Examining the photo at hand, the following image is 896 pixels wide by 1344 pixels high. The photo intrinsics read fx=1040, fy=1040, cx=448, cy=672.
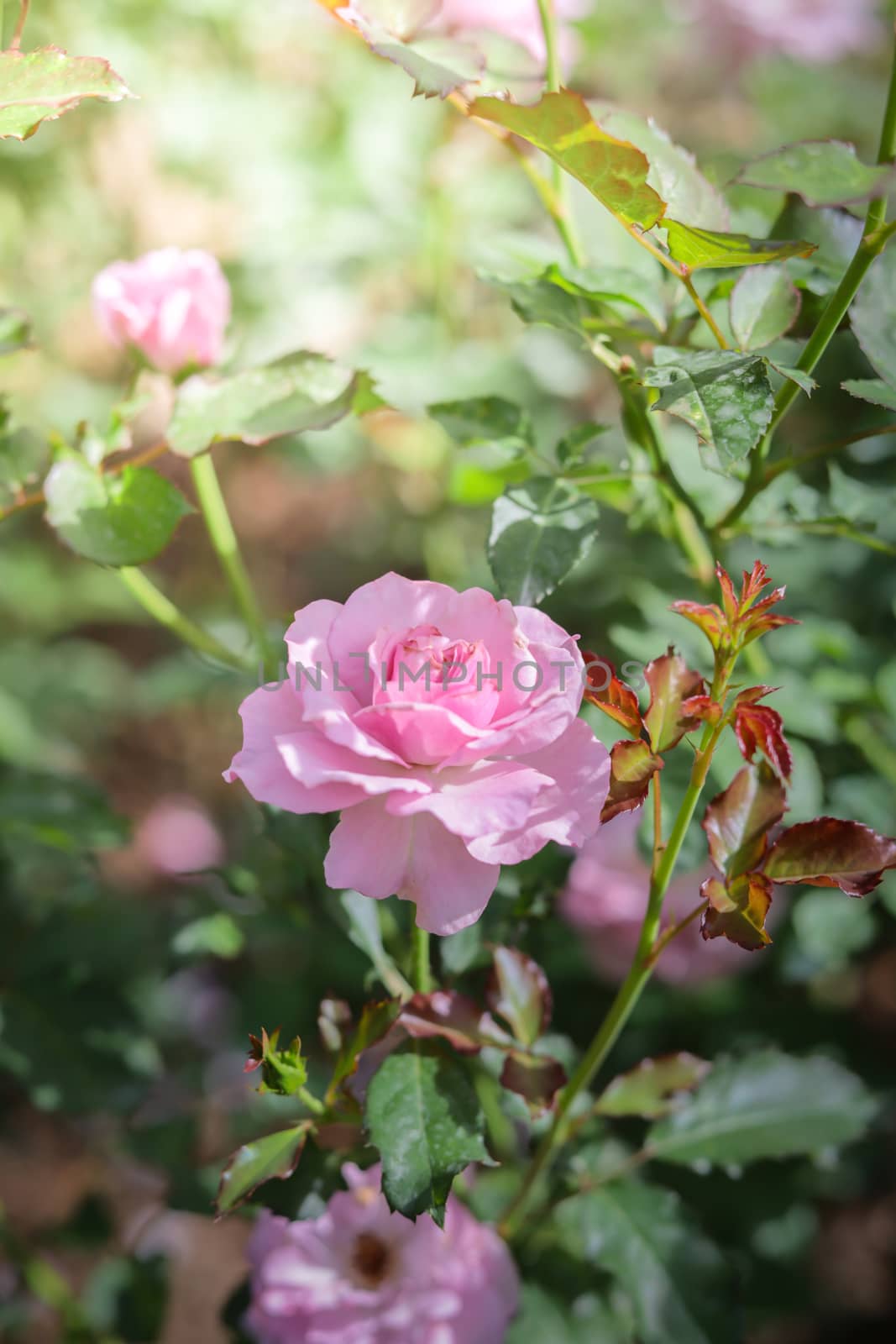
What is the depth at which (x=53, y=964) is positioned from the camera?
99 cm

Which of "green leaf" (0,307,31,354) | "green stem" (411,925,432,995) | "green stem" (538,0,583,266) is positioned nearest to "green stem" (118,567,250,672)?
"green leaf" (0,307,31,354)

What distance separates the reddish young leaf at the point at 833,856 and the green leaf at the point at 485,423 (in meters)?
0.33

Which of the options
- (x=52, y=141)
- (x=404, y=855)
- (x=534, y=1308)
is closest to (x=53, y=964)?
(x=534, y=1308)

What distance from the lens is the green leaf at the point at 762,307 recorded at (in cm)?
59

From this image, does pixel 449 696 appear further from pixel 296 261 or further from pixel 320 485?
pixel 320 485

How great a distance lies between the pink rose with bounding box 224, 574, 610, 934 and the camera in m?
0.47

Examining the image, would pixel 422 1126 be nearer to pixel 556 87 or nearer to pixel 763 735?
pixel 763 735

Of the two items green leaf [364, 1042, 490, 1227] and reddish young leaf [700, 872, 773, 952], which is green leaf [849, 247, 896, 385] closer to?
reddish young leaf [700, 872, 773, 952]

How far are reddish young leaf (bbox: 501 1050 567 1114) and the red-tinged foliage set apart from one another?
246mm

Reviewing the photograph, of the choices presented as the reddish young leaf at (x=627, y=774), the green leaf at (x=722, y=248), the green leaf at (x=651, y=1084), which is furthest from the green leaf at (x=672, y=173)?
the green leaf at (x=651, y=1084)

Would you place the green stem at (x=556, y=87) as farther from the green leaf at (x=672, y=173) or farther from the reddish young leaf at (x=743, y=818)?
the reddish young leaf at (x=743, y=818)

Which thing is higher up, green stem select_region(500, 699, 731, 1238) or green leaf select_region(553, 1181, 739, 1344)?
green stem select_region(500, 699, 731, 1238)

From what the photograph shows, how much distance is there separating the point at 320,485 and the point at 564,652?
83.0 inches

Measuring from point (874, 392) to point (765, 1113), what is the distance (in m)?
0.52
